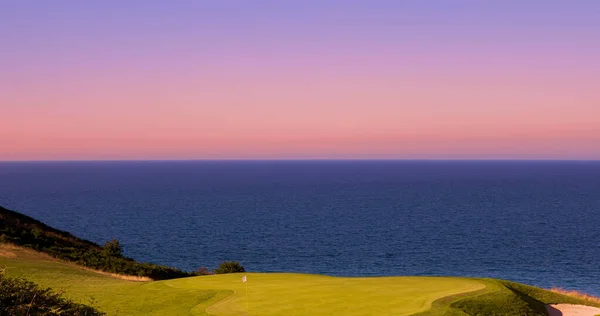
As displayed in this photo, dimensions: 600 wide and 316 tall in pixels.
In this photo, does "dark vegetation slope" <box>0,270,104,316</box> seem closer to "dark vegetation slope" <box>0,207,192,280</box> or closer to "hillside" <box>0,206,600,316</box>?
"hillside" <box>0,206,600,316</box>

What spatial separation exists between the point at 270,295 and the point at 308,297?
1297 millimetres

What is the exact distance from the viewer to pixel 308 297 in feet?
62.8

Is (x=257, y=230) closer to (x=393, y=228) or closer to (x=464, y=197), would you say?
(x=393, y=228)

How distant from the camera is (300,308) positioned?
702 inches

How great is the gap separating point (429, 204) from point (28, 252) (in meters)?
116

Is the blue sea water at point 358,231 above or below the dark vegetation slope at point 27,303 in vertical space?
below

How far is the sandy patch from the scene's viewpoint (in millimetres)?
23359

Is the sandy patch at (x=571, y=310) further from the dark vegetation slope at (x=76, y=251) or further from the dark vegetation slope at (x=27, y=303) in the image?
the dark vegetation slope at (x=76, y=251)

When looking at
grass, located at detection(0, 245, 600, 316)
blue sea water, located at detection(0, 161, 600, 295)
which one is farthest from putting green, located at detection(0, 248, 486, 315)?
blue sea water, located at detection(0, 161, 600, 295)

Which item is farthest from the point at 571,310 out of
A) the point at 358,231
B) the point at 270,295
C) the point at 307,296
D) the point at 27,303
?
the point at 358,231

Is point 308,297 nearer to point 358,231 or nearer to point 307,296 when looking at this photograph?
point 307,296

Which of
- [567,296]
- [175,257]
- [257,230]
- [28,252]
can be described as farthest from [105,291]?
[257,230]

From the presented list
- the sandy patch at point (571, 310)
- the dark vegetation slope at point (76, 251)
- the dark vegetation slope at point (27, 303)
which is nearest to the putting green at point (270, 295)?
the dark vegetation slope at point (27, 303)

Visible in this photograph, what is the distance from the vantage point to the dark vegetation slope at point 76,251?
36312mm
